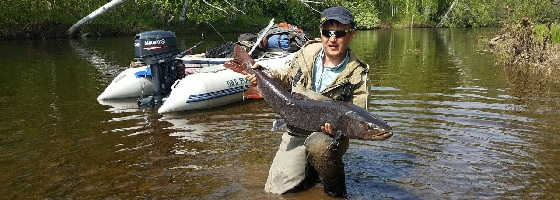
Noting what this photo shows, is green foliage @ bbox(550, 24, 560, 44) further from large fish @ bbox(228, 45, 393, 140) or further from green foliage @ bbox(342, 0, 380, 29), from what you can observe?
green foliage @ bbox(342, 0, 380, 29)

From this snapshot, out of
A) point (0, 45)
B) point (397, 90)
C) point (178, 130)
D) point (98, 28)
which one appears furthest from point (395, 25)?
point (178, 130)

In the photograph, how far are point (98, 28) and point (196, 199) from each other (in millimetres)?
33242

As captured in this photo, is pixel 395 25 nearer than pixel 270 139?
No

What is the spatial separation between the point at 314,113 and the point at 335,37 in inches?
30.4

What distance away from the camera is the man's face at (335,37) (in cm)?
499

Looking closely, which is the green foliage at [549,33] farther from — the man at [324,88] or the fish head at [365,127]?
the fish head at [365,127]

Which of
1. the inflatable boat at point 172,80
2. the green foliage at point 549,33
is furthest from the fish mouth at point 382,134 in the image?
the green foliage at point 549,33

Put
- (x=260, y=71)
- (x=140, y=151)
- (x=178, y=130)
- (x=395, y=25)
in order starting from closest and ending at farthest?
(x=260, y=71), (x=140, y=151), (x=178, y=130), (x=395, y=25)

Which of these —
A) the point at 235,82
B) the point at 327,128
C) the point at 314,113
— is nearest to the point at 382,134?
the point at 327,128

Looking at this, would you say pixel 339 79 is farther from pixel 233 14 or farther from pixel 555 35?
pixel 233 14

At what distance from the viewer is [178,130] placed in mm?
9180

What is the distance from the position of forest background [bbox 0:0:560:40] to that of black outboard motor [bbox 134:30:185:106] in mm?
13746

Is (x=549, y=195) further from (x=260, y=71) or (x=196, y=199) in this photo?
(x=196, y=199)

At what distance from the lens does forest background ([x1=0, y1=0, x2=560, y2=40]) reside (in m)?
31.2
